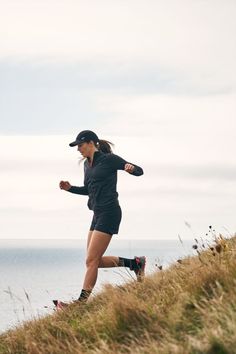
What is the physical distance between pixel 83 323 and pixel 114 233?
2.56 metres

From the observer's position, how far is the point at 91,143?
10758mm

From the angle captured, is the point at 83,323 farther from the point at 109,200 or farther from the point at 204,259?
the point at 109,200

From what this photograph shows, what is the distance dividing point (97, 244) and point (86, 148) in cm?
146

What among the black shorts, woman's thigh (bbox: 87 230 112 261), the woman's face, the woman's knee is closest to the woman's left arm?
the woman's face

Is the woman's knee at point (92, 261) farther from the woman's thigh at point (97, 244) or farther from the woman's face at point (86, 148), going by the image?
the woman's face at point (86, 148)

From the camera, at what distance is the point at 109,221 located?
10508 mm

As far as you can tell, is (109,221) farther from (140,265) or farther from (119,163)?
(140,265)

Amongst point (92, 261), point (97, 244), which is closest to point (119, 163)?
point (97, 244)

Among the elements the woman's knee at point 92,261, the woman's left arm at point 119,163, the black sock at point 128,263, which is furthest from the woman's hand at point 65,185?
the black sock at point 128,263

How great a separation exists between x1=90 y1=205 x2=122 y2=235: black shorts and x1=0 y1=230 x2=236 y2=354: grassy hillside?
165cm

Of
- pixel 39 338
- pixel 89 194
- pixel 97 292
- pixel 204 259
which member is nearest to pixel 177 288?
pixel 204 259

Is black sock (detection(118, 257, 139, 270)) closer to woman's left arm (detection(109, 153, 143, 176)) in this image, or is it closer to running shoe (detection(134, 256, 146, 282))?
running shoe (detection(134, 256, 146, 282))

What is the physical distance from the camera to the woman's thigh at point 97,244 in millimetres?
10484

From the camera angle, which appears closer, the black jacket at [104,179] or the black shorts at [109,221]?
the black shorts at [109,221]
